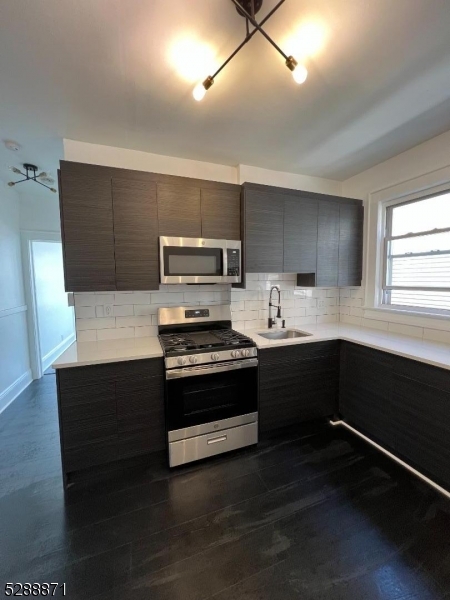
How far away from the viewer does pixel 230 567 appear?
131 cm

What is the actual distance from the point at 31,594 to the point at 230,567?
95cm

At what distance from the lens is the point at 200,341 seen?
2.20m

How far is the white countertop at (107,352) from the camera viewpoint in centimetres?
177

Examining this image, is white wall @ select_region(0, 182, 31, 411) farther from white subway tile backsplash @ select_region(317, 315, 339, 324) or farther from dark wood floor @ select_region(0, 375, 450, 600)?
white subway tile backsplash @ select_region(317, 315, 339, 324)

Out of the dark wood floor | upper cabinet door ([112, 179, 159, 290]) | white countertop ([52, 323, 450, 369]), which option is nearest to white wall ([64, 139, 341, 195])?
upper cabinet door ([112, 179, 159, 290])

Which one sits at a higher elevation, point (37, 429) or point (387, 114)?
point (387, 114)

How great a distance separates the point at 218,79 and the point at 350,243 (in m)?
2.15

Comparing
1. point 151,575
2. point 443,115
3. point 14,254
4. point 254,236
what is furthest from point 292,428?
point 14,254

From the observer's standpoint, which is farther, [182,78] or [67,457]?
[67,457]

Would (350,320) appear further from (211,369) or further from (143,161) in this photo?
(143,161)

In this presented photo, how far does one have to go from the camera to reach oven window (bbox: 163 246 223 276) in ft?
7.14

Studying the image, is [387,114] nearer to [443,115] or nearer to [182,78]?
[443,115]

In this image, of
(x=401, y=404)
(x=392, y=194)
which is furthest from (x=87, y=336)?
(x=392, y=194)

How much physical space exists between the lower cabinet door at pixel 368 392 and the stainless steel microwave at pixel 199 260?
132cm
